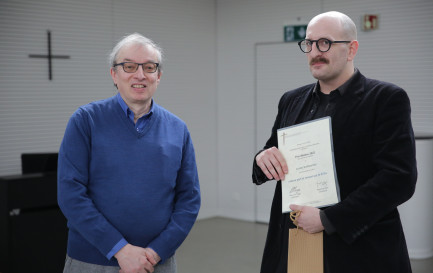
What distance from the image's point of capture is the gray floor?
4.71 meters

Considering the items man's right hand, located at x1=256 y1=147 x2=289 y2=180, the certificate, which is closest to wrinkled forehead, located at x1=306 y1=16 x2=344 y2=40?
the certificate

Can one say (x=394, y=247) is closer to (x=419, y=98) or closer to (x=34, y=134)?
(x=419, y=98)

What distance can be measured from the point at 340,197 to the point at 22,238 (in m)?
2.95

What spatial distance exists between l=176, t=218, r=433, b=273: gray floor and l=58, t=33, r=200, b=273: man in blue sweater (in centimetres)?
265

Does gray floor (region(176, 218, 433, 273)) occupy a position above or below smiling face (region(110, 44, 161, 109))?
below

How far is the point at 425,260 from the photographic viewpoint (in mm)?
4867

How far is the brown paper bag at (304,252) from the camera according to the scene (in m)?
1.88

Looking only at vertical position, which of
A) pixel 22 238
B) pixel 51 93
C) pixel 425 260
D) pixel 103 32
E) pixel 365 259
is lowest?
pixel 425 260

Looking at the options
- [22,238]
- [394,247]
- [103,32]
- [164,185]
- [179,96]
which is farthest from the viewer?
[179,96]

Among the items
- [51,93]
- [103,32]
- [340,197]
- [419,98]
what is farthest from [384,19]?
[340,197]

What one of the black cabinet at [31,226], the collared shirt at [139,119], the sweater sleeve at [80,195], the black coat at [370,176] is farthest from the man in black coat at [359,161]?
the black cabinet at [31,226]

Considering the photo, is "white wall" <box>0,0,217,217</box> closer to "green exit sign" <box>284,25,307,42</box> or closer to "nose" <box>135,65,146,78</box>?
"green exit sign" <box>284,25,307,42</box>

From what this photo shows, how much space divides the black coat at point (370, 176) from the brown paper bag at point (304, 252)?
3cm

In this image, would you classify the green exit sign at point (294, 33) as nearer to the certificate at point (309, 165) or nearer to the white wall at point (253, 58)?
the white wall at point (253, 58)
